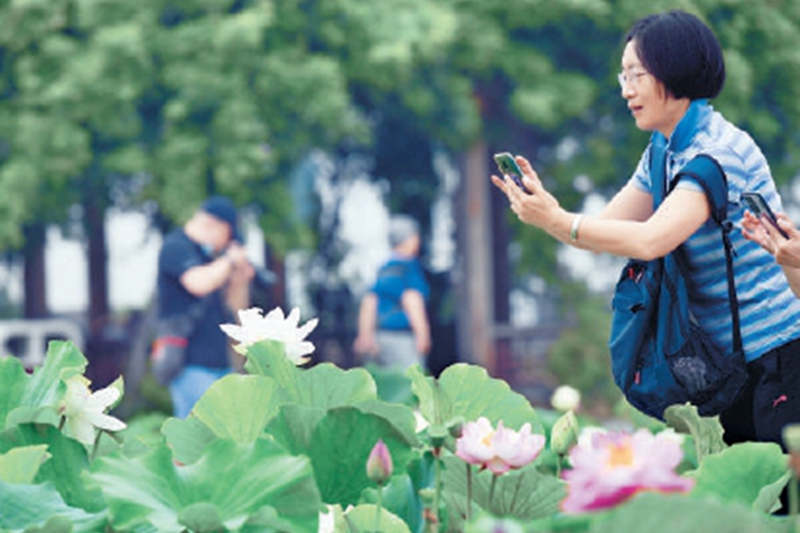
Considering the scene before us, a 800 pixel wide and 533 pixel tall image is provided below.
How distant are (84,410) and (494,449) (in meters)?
0.50

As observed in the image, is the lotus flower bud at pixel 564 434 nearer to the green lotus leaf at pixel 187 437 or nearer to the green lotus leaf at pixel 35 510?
the green lotus leaf at pixel 187 437

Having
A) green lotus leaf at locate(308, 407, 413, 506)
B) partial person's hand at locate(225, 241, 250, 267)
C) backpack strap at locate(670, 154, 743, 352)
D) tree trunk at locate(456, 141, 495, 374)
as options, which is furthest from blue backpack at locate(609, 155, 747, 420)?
tree trunk at locate(456, 141, 495, 374)

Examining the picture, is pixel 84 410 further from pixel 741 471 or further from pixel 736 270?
pixel 736 270

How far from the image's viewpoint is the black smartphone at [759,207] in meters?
1.96

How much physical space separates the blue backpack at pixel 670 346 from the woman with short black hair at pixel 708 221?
28 mm

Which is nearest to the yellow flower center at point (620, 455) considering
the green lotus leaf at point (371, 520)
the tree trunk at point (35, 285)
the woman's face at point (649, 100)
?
the green lotus leaf at point (371, 520)

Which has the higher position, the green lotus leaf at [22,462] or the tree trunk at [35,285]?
the green lotus leaf at [22,462]

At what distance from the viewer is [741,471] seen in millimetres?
1347

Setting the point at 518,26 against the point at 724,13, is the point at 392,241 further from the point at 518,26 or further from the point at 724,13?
the point at 724,13

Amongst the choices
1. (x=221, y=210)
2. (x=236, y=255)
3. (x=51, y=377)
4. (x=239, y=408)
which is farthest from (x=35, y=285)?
(x=239, y=408)

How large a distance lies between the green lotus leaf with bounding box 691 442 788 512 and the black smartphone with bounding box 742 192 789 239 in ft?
2.23

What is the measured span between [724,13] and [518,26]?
186 cm

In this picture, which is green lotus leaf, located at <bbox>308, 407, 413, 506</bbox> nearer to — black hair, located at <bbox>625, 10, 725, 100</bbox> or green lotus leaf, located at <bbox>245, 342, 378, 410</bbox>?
green lotus leaf, located at <bbox>245, 342, 378, 410</bbox>

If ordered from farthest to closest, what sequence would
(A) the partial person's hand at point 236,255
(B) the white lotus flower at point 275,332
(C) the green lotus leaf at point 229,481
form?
1. (A) the partial person's hand at point 236,255
2. (B) the white lotus flower at point 275,332
3. (C) the green lotus leaf at point 229,481
